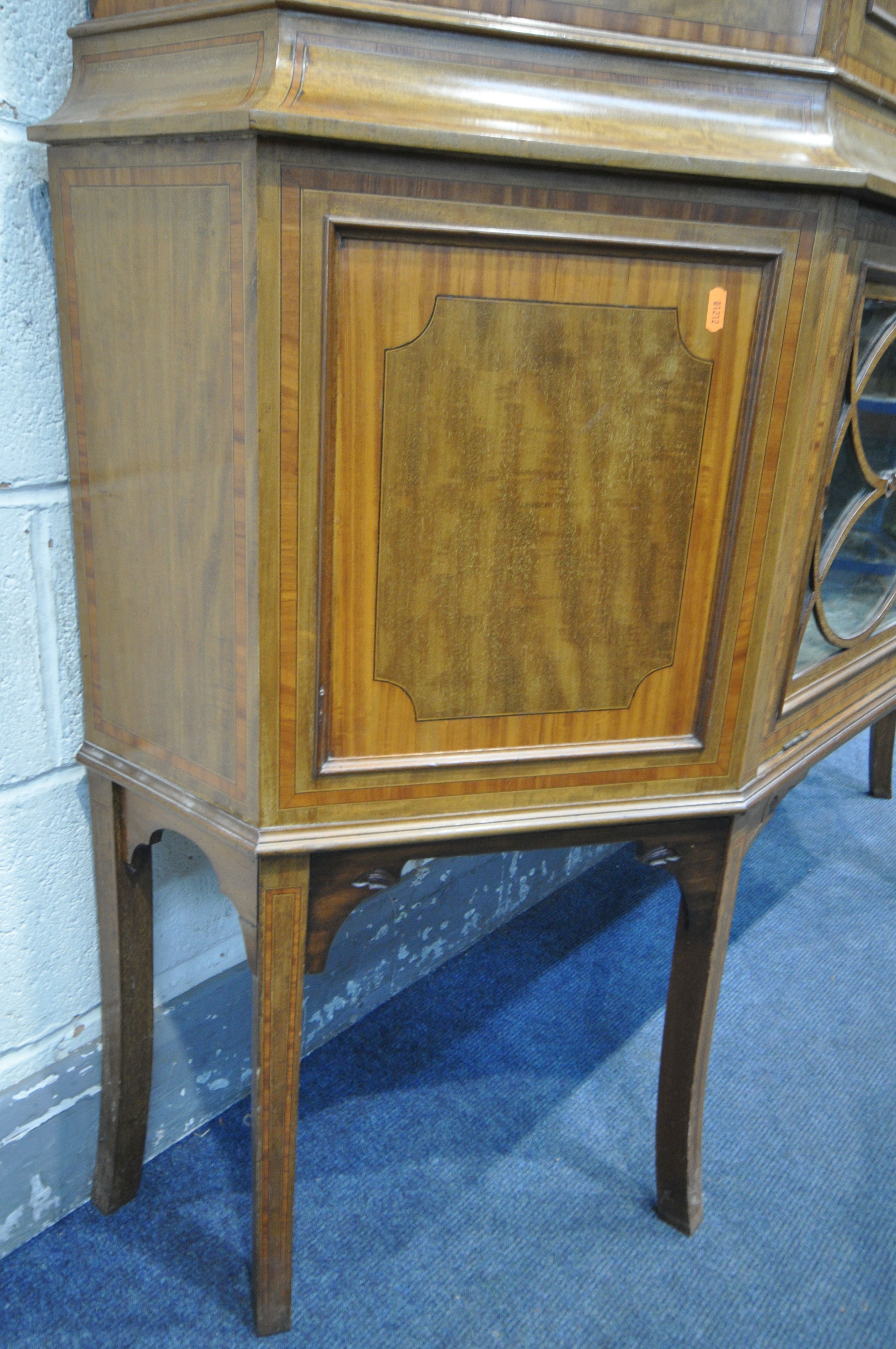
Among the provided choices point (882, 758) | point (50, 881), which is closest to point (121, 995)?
point (50, 881)

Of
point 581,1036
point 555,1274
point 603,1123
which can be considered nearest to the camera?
point 555,1274

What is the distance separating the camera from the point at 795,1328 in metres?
1.06

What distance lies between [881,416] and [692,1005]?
633 mm

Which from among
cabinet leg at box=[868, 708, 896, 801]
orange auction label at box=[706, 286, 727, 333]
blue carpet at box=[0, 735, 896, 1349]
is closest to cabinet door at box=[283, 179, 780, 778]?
orange auction label at box=[706, 286, 727, 333]

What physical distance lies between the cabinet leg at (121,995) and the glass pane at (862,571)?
741mm

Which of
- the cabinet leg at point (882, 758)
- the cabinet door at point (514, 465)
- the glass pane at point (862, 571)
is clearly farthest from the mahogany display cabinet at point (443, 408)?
the cabinet leg at point (882, 758)

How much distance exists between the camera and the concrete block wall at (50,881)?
0.83 metres

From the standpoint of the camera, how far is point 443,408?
0.70 m

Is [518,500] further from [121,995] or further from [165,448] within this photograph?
[121,995]

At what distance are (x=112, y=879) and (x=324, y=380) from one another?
22.9 inches

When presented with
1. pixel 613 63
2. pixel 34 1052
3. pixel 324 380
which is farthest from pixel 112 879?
pixel 613 63

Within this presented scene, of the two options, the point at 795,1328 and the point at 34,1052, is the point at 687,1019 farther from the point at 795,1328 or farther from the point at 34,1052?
the point at 34,1052

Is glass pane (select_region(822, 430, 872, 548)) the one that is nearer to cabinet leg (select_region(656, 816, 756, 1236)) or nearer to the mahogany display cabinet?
the mahogany display cabinet

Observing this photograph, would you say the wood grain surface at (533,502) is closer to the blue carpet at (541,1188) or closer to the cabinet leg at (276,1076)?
the cabinet leg at (276,1076)
